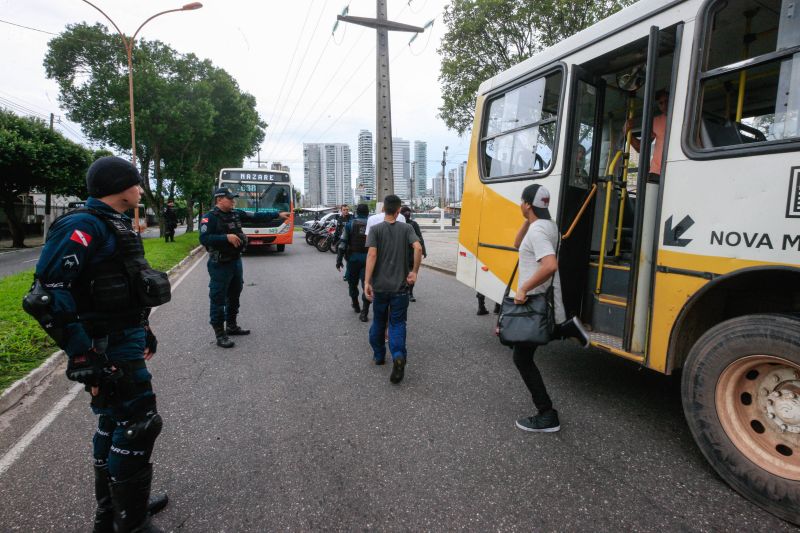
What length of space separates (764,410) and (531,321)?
1309 millimetres

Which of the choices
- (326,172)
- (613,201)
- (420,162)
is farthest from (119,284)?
(326,172)

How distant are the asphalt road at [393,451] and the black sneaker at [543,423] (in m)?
0.07

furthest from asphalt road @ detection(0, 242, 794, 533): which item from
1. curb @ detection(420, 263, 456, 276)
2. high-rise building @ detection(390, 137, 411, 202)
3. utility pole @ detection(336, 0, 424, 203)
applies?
high-rise building @ detection(390, 137, 411, 202)

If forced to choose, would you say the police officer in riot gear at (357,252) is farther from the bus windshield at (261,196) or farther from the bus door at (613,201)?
the bus windshield at (261,196)

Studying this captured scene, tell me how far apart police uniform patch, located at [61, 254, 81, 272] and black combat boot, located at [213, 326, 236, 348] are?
354 cm

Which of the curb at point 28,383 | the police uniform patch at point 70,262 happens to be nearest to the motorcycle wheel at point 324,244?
the curb at point 28,383

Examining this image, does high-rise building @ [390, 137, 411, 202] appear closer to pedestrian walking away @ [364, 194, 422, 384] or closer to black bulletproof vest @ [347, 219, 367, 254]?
black bulletproof vest @ [347, 219, 367, 254]

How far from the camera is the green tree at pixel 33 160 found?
720 inches

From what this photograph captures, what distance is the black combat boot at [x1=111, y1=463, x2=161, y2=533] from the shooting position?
6.83 ft

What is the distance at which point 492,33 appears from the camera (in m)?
13.4

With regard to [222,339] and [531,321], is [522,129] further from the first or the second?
[222,339]

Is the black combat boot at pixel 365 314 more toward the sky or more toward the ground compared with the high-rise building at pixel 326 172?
more toward the ground

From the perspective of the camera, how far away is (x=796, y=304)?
2.52 meters

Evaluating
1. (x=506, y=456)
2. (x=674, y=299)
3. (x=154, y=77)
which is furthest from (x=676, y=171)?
(x=154, y=77)
